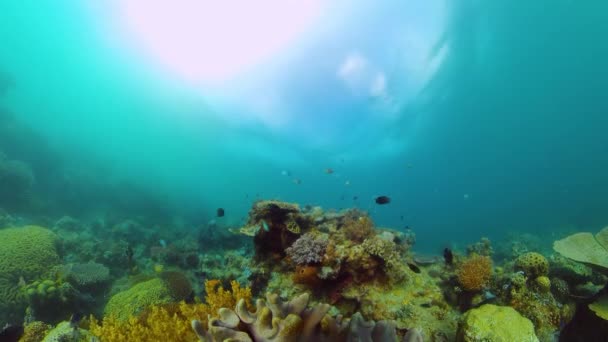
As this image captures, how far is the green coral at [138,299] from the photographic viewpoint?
21.7ft

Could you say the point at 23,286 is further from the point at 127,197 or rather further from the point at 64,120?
the point at 64,120

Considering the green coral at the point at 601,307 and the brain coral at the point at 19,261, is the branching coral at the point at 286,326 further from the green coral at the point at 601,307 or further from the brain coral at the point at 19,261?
the brain coral at the point at 19,261

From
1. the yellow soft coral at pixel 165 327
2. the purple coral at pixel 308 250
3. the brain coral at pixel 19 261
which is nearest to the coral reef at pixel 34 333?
the yellow soft coral at pixel 165 327

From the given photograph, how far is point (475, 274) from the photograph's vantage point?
5.27 meters

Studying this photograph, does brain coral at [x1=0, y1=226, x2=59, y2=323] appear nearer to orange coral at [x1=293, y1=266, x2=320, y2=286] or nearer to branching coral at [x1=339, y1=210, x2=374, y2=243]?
orange coral at [x1=293, y1=266, x2=320, y2=286]

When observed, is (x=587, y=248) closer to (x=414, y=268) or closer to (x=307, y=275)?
(x=414, y=268)

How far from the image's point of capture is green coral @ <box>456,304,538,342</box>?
3557 millimetres

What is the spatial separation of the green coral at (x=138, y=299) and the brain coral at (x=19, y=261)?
12.2 ft

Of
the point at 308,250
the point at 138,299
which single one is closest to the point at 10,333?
the point at 138,299

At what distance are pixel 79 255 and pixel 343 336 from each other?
51.9 feet

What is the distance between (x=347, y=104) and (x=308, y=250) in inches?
1468

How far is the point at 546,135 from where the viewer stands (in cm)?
5903

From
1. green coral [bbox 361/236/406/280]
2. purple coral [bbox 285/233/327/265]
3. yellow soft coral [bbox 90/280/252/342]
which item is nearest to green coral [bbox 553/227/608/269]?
green coral [bbox 361/236/406/280]

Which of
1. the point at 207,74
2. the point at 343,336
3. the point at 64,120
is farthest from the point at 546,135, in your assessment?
the point at 64,120
